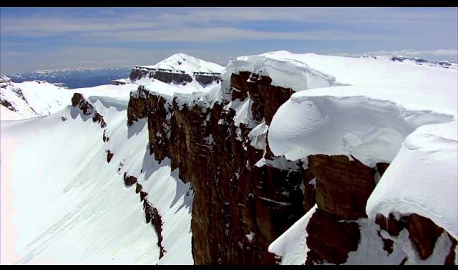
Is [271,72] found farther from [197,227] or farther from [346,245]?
[197,227]

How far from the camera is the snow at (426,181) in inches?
267

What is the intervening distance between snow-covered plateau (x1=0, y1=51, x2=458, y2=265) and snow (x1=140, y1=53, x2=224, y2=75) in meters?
58.4

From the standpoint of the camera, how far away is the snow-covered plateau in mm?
8055

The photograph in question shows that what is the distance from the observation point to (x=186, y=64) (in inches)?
4754

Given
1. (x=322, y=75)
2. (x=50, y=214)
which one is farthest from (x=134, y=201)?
(x=322, y=75)

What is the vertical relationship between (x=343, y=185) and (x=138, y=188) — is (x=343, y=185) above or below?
above

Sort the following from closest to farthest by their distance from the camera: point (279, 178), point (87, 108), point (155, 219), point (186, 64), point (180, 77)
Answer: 1. point (279, 178)
2. point (155, 219)
3. point (87, 108)
4. point (180, 77)
5. point (186, 64)

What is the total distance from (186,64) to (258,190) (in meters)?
107

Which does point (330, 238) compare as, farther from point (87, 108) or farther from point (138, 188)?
point (87, 108)

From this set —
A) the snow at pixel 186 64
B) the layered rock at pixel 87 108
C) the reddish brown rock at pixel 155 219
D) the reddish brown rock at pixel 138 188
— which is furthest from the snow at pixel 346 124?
the snow at pixel 186 64

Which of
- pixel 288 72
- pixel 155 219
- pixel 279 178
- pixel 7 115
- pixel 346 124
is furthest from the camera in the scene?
pixel 7 115

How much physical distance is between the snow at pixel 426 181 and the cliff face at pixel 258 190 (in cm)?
67

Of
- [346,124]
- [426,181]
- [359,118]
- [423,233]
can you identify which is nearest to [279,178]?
[346,124]

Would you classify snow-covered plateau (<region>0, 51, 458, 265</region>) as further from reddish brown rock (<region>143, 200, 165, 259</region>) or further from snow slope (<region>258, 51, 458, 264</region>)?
reddish brown rock (<region>143, 200, 165, 259</region>)
